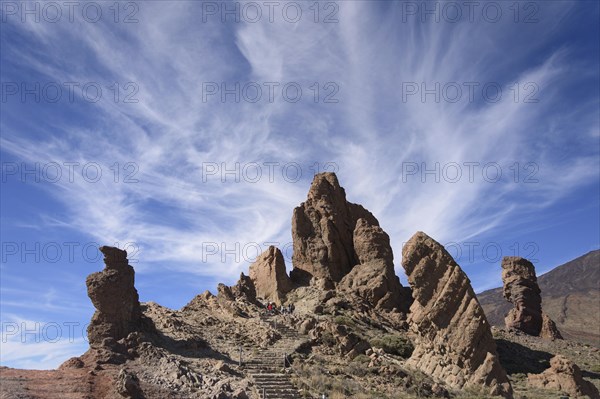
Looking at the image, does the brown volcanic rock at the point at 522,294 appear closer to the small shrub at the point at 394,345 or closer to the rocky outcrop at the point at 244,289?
the small shrub at the point at 394,345

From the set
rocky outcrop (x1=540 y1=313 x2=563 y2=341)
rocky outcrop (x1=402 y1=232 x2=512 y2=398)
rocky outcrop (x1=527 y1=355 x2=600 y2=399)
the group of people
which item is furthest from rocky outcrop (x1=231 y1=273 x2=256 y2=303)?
rocky outcrop (x1=540 y1=313 x2=563 y2=341)

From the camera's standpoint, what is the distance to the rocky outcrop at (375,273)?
46628mm

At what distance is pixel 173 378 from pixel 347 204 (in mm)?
34451

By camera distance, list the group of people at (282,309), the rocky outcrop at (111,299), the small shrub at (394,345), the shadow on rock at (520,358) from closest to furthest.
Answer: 1. the rocky outcrop at (111,299)
2. the small shrub at (394,345)
3. the shadow on rock at (520,358)
4. the group of people at (282,309)

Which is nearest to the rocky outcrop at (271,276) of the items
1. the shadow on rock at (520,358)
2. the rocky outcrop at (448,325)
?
the shadow on rock at (520,358)

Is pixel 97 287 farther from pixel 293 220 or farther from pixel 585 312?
pixel 585 312

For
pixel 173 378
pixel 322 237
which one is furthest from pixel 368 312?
pixel 173 378

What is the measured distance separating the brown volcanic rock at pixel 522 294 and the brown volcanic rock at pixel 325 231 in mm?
16864

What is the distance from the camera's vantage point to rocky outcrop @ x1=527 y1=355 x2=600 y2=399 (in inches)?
1195

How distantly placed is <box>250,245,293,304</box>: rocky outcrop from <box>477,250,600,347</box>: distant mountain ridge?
70069 mm

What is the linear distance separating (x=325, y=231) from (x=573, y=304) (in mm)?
116960

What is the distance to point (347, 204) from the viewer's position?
56.6 m

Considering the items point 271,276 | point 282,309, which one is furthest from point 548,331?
point 282,309

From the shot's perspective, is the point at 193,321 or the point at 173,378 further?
the point at 193,321
